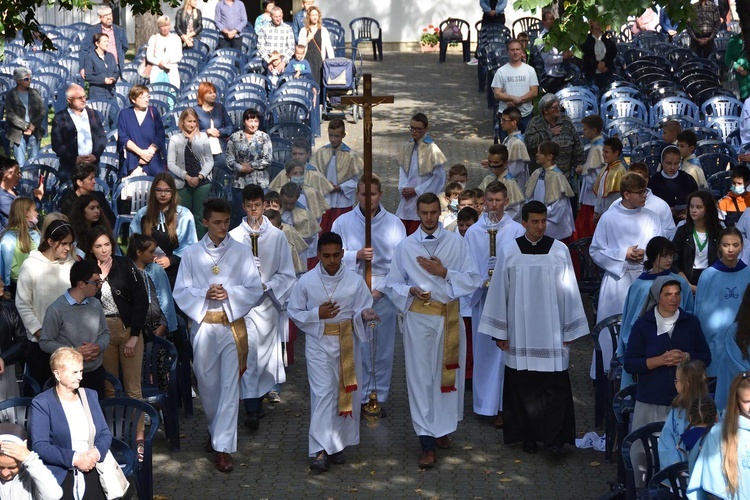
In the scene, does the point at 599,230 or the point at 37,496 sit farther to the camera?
the point at 599,230

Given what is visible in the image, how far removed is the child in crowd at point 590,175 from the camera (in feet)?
45.8

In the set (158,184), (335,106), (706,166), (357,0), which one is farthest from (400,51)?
(158,184)

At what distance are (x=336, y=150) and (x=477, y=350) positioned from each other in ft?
14.7

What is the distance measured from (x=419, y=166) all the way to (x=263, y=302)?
4.27 m

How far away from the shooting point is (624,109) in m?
18.0

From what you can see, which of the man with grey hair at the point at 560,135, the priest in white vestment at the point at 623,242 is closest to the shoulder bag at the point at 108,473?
the priest in white vestment at the point at 623,242

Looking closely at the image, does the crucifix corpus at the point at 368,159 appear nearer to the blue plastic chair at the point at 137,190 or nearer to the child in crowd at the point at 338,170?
the child in crowd at the point at 338,170

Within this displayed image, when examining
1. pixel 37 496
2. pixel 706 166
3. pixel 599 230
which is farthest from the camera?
pixel 706 166

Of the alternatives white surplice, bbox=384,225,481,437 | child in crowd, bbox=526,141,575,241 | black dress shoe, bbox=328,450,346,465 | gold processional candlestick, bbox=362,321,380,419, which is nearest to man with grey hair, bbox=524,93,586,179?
child in crowd, bbox=526,141,575,241

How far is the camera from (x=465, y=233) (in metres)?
11.5

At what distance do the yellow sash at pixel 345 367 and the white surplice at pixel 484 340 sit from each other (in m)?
1.44

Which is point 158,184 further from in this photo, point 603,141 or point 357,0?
point 357,0

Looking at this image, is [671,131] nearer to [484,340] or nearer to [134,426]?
[484,340]

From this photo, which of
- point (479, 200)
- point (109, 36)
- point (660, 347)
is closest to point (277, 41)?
point (109, 36)
